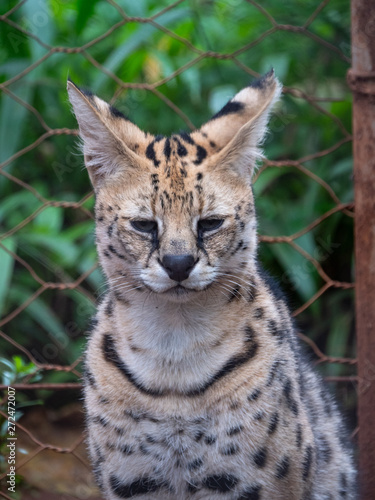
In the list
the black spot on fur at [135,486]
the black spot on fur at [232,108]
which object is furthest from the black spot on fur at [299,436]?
the black spot on fur at [232,108]

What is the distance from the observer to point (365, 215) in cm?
225

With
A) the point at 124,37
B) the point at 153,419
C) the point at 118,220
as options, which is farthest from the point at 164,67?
the point at 153,419

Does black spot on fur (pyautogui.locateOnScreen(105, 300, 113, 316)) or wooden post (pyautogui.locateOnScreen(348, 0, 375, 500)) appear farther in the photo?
wooden post (pyautogui.locateOnScreen(348, 0, 375, 500))

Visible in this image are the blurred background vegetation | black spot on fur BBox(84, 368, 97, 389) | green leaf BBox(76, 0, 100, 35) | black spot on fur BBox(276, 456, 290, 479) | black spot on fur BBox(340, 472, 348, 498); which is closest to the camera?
black spot on fur BBox(276, 456, 290, 479)

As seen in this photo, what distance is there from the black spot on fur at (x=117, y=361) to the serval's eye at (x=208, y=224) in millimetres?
399

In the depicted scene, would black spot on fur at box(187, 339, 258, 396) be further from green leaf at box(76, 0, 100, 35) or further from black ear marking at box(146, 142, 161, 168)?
green leaf at box(76, 0, 100, 35)

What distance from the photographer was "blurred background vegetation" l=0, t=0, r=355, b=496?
307cm

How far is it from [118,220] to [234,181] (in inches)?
11.4

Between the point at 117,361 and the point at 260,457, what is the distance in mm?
410

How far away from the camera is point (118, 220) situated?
5.75ft

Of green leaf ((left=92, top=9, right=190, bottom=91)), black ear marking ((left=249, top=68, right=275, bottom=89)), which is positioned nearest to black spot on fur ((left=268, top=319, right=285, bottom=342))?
black ear marking ((left=249, top=68, right=275, bottom=89))

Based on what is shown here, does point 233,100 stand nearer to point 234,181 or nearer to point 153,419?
point 234,181

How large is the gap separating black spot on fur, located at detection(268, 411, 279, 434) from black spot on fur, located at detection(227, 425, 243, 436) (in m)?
0.07

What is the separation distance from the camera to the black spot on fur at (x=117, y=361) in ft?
5.92
